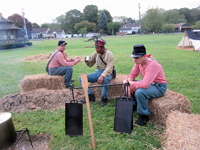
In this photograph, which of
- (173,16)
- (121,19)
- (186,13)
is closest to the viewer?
(173,16)

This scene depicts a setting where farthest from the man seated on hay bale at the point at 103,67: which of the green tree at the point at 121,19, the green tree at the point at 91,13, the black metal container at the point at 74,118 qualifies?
the green tree at the point at 121,19

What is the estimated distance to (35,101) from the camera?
169 inches

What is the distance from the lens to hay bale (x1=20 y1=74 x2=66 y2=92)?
5031 millimetres

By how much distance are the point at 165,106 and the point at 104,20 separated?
245ft

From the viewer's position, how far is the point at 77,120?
8.78 feet

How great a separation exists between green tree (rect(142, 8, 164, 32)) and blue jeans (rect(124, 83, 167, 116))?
67.3 meters

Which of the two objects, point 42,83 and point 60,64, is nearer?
point 42,83

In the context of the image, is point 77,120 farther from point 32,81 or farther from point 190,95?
point 190,95

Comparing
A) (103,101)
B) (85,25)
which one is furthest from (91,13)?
(103,101)

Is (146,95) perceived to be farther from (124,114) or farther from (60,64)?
(60,64)

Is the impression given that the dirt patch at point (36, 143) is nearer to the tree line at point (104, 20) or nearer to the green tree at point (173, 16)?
the tree line at point (104, 20)

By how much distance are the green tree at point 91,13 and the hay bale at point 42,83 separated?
245 feet

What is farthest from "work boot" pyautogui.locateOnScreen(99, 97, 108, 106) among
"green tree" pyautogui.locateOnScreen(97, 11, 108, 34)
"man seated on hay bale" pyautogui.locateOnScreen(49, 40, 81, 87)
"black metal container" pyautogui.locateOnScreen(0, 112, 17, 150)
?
"green tree" pyautogui.locateOnScreen(97, 11, 108, 34)

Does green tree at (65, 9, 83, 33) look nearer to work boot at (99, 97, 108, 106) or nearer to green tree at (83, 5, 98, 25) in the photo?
green tree at (83, 5, 98, 25)
